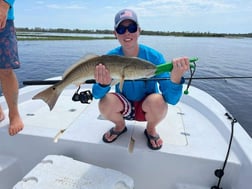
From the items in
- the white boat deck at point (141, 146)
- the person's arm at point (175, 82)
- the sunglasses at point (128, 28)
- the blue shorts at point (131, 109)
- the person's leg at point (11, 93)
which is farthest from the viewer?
the person's leg at point (11, 93)

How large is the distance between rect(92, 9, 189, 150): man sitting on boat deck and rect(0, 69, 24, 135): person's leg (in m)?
0.93

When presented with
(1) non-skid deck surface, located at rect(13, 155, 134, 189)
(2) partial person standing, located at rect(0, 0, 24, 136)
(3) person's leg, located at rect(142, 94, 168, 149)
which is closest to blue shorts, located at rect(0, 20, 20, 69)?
(2) partial person standing, located at rect(0, 0, 24, 136)

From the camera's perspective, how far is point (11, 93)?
8.51ft

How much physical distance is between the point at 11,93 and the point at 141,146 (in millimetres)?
1540

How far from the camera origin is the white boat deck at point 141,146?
210 cm

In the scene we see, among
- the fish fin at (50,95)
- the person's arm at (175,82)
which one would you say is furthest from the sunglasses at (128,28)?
the fish fin at (50,95)

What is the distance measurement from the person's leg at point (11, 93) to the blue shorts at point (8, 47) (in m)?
0.10

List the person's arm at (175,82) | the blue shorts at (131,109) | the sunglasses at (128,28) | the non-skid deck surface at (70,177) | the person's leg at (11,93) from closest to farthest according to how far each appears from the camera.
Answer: the non-skid deck surface at (70,177) < the person's arm at (175,82) < the sunglasses at (128,28) < the blue shorts at (131,109) < the person's leg at (11,93)

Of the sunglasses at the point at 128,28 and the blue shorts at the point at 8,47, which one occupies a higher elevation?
the sunglasses at the point at 128,28

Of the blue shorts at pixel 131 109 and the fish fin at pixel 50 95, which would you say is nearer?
the fish fin at pixel 50 95

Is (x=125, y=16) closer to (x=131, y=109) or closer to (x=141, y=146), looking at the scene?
(x=131, y=109)

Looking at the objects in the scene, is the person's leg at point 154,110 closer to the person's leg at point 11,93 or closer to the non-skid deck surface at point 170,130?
the non-skid deck surface at point 170,130

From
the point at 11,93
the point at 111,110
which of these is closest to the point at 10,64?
the point at 11,93

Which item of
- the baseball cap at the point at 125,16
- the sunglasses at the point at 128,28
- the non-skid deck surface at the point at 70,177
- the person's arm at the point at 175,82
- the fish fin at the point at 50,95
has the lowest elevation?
the non-skid deck surface at the point at 70,177
